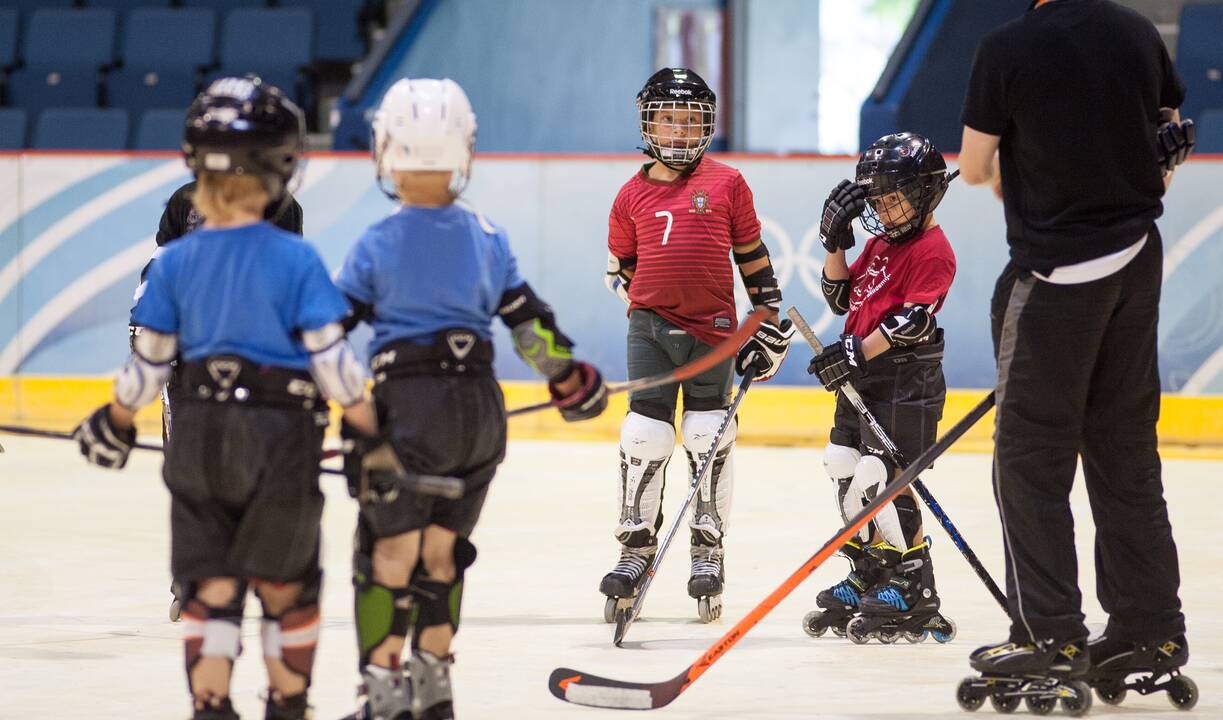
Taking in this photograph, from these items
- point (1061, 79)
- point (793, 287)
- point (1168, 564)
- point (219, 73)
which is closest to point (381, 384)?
point (1061, 79)

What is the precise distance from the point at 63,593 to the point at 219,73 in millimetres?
7486

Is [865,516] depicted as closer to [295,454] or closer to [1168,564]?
[1168,564]

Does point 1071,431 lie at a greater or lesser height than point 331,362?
lesser

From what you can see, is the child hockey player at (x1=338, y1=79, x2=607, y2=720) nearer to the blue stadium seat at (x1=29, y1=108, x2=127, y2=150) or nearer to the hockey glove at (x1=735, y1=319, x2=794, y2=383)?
the hockey glove at (x1=735, y1=319, x2=794, y2=383)

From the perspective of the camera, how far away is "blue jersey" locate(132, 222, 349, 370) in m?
3.03

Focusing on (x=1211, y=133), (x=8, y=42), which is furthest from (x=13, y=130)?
(x=1211, y=133)

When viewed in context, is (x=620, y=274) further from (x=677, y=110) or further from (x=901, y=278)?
(x=901, y=278)

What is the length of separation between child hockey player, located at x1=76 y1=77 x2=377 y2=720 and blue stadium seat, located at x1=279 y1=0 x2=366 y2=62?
9616 mm

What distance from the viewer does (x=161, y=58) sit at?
12.2 meters

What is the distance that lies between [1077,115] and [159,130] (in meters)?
8.87

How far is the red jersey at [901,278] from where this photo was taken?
4.66 metres

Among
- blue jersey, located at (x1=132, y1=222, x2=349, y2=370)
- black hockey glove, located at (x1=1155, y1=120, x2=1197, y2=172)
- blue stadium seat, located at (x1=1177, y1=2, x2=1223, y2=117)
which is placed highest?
blue stadium seat, located at (x1=1177, y1=2, x2=1223, y2=117)

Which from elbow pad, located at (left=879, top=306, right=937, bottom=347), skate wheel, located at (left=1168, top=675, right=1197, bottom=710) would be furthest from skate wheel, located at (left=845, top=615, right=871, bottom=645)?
skate wheel, located at (left=1168, top=675, right=1197, bottom=710)

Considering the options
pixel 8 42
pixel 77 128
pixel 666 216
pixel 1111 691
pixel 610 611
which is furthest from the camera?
pixel 8 42
